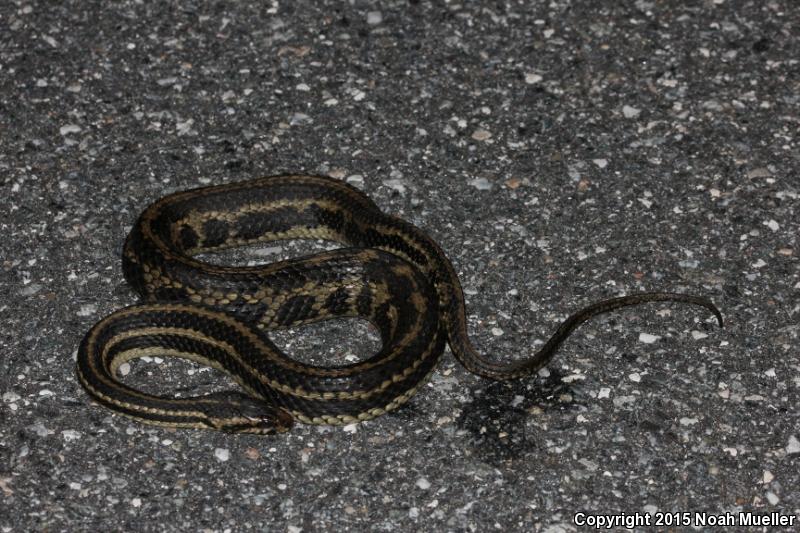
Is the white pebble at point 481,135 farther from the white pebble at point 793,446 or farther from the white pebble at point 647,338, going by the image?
the white pebble at point 793,446

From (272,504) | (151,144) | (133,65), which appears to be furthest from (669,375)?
(133,65)

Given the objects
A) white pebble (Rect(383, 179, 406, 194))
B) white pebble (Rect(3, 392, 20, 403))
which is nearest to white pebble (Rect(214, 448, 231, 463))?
white pebble (Rect(3, 392, 20, 403))

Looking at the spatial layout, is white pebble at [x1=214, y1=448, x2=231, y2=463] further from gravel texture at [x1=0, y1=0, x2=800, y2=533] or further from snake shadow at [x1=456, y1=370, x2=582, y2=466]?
snake shadow at [x1=456, y1=370, x2=582, y2=466]

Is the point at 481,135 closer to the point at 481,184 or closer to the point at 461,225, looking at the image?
the point at 481,184

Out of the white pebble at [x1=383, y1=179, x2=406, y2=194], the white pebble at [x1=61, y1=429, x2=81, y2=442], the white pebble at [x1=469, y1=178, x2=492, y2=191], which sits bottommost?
the white pebble at [x1=61, y1=429, x2=81, y2=442]

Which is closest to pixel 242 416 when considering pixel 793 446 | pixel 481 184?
pixel 481 184

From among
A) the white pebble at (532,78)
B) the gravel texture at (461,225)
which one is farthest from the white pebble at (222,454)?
the white pebble at (532,78)
